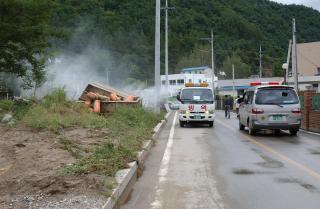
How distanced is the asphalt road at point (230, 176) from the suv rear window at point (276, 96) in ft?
7.91

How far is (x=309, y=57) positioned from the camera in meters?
66.9

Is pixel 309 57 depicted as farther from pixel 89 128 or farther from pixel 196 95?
pixel 89 128

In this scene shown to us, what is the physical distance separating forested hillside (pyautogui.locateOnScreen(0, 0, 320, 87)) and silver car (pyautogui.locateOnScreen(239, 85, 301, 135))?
11.6 metres

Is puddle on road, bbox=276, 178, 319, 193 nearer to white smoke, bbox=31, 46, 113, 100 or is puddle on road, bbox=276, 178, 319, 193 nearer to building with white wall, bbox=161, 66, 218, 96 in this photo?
white smoke, bbox=31, 46, 113, 100

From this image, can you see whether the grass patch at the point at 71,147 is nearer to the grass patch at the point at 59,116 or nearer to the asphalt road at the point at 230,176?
the asphalt road at the point at 230,176

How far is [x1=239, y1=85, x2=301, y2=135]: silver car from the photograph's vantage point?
17812 millimetres

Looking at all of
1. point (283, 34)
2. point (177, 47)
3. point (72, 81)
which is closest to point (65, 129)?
point (72, 81)

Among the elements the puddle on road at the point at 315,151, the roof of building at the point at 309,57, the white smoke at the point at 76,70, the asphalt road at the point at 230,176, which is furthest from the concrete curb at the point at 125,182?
the roof of building at the point at 309,57

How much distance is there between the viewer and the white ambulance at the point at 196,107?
23.7 metres

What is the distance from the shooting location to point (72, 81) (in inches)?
1699

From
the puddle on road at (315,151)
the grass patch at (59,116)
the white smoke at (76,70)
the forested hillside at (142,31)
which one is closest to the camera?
the puddle on road at (315,151)

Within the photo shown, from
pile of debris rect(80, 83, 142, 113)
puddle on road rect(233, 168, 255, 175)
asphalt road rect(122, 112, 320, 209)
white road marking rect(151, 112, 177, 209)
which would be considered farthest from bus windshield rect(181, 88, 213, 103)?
puddle on road rect(233, 168, 255, 175)

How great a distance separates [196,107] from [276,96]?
19.5ft

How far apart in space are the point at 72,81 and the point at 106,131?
90.6 feet
